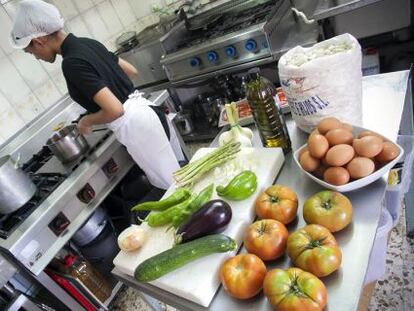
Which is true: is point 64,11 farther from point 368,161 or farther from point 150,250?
point 368,161

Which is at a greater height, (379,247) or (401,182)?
(401,182)

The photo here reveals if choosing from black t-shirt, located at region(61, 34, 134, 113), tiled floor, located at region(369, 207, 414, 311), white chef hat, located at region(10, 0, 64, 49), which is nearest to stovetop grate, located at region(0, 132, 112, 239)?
black t-shirt, located at region(61, 34, 134, 113)

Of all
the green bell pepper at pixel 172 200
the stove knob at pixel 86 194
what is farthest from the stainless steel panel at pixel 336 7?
the stove knob at pixel 86 194

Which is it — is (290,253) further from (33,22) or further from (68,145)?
(33,22)

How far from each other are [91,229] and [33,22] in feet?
3.31

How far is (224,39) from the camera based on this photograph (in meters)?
1.91

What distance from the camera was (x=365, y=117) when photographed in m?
0.95

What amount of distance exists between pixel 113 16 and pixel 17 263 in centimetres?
196

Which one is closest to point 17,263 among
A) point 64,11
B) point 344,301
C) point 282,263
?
point 282,263

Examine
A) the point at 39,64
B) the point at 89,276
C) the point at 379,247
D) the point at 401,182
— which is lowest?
the point at 89,276

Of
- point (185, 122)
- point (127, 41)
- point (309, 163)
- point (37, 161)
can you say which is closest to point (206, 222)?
point (309, 163)

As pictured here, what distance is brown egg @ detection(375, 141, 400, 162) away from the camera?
0.70m

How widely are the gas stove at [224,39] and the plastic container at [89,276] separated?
138 cm

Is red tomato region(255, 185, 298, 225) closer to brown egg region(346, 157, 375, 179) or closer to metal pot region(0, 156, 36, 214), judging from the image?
brown egg region(346, 157, 375, 179)
